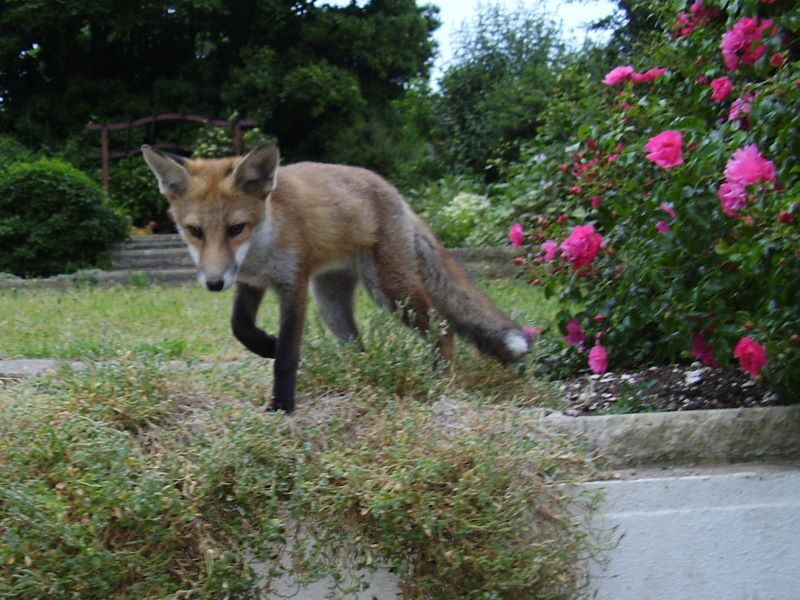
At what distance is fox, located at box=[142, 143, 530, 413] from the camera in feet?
12.9

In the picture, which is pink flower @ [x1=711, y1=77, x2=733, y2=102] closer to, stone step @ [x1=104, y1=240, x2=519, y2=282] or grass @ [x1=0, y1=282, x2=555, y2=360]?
grass @ [x1=0, y1=282, x2=555, y2=360]

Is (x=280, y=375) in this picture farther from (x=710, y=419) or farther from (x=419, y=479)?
(x=710, y=419)

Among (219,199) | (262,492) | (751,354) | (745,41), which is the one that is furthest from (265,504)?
(745,41)

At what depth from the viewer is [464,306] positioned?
15.4ft

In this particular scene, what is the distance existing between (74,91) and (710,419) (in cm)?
1846

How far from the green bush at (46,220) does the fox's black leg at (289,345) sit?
33.4 ft

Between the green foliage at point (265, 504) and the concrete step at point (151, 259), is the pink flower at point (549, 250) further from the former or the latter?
the concrete step at point (151, 259)

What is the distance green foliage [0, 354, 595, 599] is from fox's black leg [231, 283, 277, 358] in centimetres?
76

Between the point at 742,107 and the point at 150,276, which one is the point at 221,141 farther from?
the point at 742,107

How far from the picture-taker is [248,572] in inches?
124

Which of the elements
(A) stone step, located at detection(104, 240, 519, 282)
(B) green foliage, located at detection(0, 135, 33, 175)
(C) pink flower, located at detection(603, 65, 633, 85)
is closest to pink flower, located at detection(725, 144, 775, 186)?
(C) pink flower, located at detection(603, 65, 633, 85)

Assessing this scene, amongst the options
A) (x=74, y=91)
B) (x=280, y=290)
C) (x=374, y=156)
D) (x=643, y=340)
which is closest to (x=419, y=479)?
(x=280, y=290)

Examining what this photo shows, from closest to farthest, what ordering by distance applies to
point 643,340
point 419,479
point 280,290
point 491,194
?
point 419,479
point 280,290
point 643,340
point 491,194

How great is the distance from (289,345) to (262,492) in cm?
83
